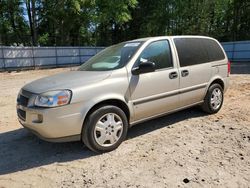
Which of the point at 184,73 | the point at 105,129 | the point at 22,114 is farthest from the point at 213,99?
the point at 22,114

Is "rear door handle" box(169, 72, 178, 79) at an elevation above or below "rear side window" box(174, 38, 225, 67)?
below

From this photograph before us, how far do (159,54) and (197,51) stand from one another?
110cm

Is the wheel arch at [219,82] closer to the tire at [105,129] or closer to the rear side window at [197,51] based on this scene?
the rear side window at [197,51]

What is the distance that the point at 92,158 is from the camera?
3.88 m

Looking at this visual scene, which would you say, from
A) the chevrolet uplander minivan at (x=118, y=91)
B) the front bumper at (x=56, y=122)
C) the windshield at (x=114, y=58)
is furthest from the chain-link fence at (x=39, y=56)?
the front bumper at (x=56, y=122)

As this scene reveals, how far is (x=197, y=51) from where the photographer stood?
5.30 meters

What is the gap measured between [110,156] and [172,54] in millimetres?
2183

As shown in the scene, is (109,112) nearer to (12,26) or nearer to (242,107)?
(242,107)

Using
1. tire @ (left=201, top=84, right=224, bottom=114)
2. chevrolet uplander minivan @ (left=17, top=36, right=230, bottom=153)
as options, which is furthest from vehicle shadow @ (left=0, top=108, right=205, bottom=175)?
tire @ (left=201, top=84, right=224, bottom=114)

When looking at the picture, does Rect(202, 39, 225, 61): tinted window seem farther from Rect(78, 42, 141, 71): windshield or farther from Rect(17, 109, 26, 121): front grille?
Rect(17, 109, 26, 121): front grille

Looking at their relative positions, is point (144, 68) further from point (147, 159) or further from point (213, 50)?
point (213, 50)

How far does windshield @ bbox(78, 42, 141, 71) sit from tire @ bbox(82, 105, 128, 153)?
770 millimetres

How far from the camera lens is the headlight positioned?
3.59 metres

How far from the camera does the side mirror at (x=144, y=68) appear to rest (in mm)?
4141
